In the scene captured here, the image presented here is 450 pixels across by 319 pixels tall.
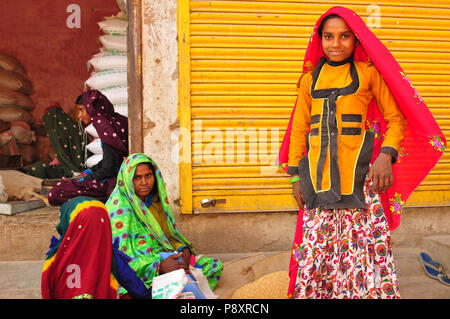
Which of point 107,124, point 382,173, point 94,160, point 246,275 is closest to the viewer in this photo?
point 382,173

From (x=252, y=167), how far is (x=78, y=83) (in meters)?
3.68

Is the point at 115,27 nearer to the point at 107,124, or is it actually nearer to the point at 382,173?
the point at 107,124

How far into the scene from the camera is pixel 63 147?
4.59 metres

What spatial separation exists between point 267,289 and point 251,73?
75.4 inches

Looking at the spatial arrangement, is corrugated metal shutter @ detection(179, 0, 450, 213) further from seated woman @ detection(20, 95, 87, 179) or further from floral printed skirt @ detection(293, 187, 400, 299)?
seated woman @ detection(20, 95, 87, 179)

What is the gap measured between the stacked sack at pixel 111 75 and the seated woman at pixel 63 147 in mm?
484

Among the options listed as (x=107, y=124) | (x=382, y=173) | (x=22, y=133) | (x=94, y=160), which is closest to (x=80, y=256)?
(x=382, y=173)

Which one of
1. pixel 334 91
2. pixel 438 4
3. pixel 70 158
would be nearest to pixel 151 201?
pixel 334 91

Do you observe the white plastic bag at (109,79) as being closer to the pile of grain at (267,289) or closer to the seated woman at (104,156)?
the seated woman at (104,156)

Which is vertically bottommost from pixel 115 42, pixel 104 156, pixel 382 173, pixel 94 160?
pixel 94 160

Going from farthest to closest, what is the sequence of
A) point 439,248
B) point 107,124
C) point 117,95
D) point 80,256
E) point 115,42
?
point 115,42 < point 117,95 < point 107,124 < point 439,248 < point 80,256

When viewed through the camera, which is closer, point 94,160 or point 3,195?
point 3,195

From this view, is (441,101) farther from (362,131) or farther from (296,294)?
(296,294)

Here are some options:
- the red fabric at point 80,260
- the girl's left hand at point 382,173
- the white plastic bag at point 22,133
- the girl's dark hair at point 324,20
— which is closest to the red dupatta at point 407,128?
the girl's dark hair at point 324,20
